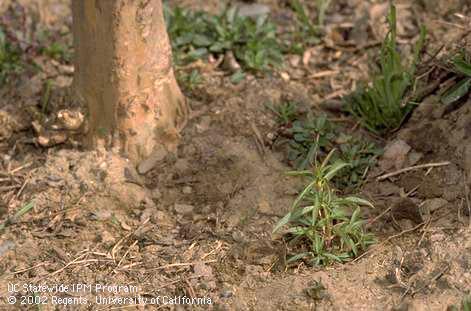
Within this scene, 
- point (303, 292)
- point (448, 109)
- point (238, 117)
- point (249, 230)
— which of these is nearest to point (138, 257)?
point (249, 230)

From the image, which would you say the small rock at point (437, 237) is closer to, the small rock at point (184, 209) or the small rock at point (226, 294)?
the small rock at point (226, 294)

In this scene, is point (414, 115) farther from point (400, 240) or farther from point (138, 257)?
point (138, 257)

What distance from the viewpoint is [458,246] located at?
2764mm

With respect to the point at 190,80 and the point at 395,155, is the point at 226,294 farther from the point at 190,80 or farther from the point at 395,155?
the point at 190,80

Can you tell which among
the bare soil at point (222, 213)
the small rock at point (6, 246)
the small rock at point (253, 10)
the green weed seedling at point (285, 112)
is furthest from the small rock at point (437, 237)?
the small rock at point (253, 10)

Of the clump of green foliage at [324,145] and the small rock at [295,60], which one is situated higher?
the small rock at [295,60]

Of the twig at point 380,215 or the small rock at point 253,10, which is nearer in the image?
the twig at point 380,215

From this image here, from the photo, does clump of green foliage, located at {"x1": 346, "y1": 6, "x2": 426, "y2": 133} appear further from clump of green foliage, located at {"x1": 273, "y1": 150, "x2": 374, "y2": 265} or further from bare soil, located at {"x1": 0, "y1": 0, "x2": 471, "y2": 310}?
clump of green foliage, located at {"x1": 273, "y1": 150, "x2": 374, "y2": 265}

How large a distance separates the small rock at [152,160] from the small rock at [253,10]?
3.55 ft

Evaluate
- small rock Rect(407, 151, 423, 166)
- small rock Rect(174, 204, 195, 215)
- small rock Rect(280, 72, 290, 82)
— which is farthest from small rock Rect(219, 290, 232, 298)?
small rock Rect(280, 72, 290, 82)

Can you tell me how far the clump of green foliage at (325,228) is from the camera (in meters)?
2.80

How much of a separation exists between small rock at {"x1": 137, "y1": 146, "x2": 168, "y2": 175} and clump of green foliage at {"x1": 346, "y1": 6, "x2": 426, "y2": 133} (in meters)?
0.85

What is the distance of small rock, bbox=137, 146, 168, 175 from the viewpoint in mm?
3293

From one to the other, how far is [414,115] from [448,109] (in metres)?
0.17
